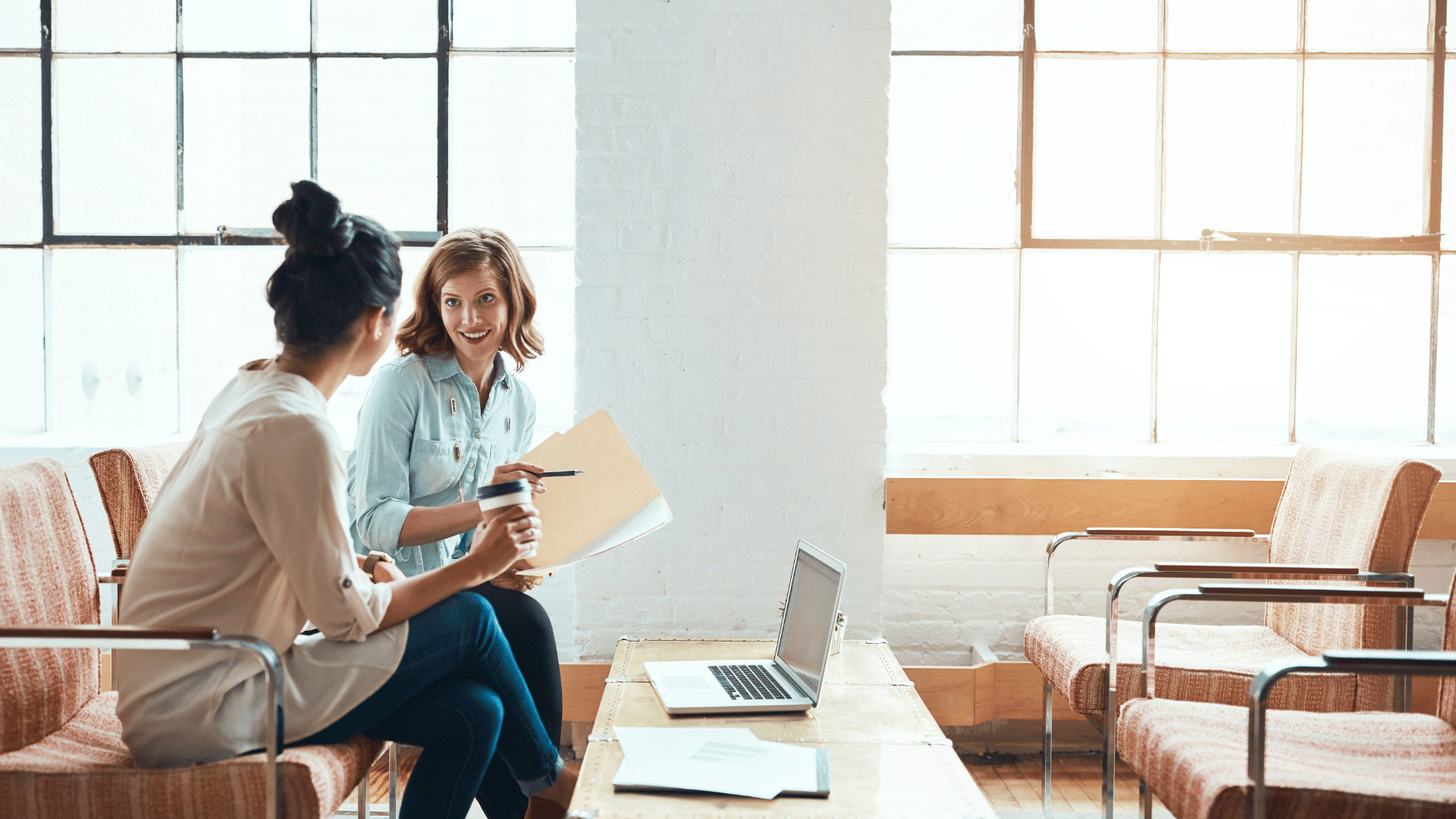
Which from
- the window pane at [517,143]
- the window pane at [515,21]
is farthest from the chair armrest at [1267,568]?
the window pane at [515,21]

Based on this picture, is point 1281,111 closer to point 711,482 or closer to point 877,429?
point 877,429

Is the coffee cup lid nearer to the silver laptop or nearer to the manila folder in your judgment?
the manila folder

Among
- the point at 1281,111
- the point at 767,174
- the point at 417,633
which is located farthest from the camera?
the point at 1281,111

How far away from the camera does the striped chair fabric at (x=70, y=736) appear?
4.44ft

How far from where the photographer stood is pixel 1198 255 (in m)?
3.03

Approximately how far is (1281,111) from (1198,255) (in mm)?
511

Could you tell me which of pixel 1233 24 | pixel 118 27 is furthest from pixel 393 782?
pixel 1233 24

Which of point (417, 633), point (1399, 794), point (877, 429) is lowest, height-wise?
point (1399, 794)

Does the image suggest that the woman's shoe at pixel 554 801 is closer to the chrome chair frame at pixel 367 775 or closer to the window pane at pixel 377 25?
the chrome chair frame at pixel 367 775

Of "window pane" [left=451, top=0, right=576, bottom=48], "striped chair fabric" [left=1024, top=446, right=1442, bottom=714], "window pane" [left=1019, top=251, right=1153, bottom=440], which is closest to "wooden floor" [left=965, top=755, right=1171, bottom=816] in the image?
"striped chair fabric" [left=1024, top=446, right=1442, bottom=714]

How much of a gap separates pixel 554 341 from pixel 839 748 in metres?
1.79

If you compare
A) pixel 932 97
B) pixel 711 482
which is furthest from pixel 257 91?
pixel 932 97

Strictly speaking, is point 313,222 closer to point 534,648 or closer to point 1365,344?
point 534,648

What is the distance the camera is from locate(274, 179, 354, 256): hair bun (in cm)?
141
